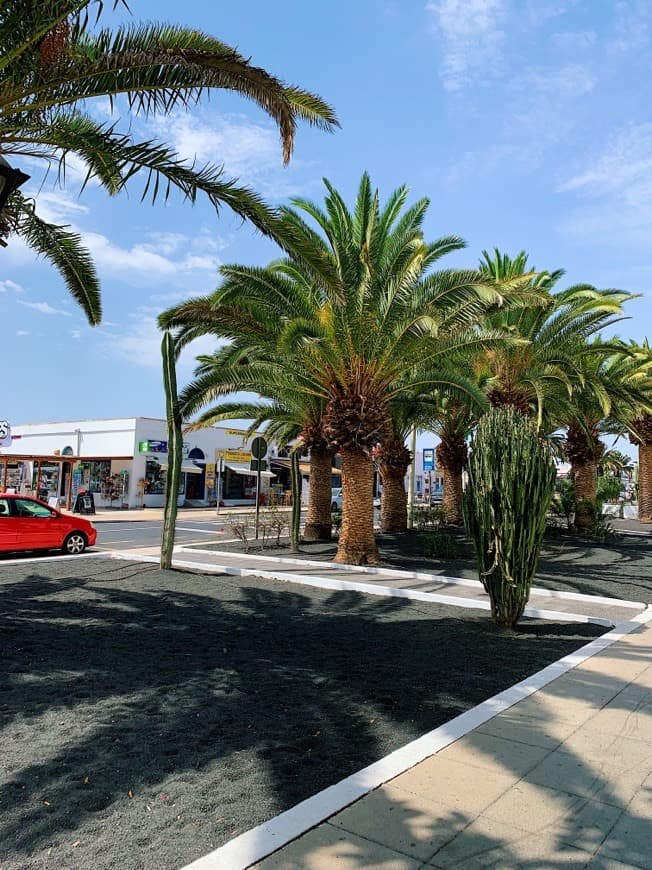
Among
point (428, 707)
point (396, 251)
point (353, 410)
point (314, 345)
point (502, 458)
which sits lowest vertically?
point (428, 707)

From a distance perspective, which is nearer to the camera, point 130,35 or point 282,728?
point 282,728

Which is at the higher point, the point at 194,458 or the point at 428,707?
the point at 194,458

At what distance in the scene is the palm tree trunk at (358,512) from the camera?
41.7 feet

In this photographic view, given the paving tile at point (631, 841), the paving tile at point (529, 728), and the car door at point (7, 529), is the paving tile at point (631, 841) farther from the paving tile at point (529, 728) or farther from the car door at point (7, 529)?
the car door at point (7, 529)

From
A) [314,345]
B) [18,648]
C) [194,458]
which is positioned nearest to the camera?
[18,648]

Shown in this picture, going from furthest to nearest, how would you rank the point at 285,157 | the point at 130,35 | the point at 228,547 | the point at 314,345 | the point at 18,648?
1. the point at 228,547
2. the point at 314,345
3. the point at 285,157
4. the point at 130,35
5. the point at 18,648

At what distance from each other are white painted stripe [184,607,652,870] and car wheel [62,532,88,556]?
1165cm

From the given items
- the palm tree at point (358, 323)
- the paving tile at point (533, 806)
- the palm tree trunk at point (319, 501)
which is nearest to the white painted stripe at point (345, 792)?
the paving tile at point (533, 806)

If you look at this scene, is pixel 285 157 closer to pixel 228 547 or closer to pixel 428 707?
pixel 428 707

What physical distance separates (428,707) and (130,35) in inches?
292

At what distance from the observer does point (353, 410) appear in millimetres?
12242

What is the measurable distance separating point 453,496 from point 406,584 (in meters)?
13.3

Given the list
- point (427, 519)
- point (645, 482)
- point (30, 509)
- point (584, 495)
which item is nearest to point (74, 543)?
point (30, 509)

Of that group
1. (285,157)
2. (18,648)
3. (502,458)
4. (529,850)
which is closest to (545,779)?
(529,850)
